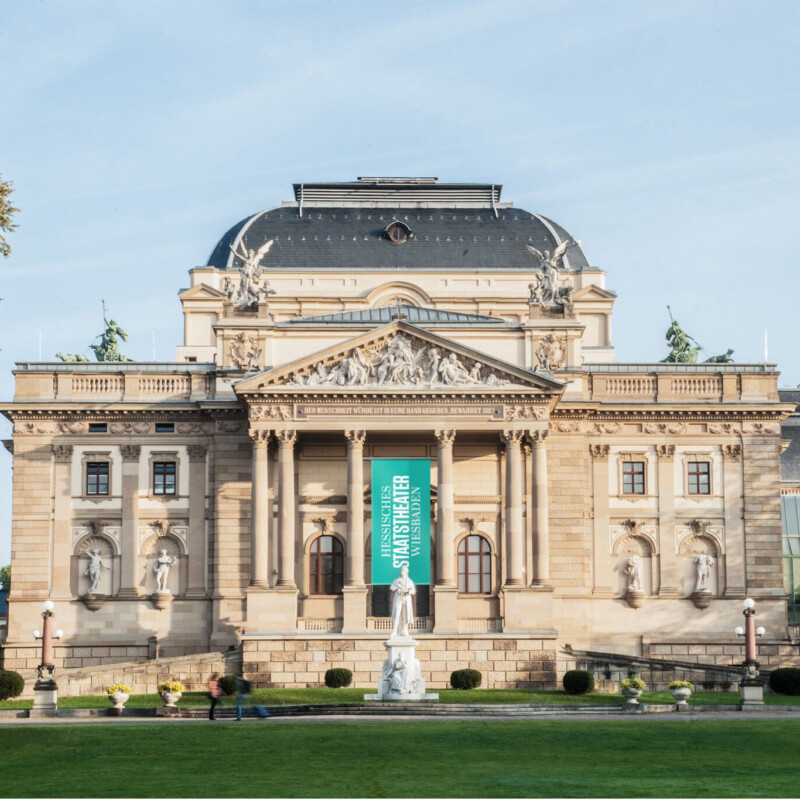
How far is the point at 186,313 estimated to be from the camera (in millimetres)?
93750

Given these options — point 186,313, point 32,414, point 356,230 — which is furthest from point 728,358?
point 32,414

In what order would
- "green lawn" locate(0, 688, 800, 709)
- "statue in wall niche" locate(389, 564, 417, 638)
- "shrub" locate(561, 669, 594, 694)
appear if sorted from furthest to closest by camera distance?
"shrub" locate(561, 669, 594, 694) → "statue in wall niche" locate(389, 564, 417, 638) → "green lawn" locate(0, 688, 800, 709)

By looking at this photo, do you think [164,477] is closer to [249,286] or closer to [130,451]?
[130,451]

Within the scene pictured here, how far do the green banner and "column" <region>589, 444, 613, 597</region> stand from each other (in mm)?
10061

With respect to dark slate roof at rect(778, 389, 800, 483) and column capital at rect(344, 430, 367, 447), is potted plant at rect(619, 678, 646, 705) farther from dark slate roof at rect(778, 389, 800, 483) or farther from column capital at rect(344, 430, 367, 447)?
dark slate roof at rect(778, 389, 800, 483)

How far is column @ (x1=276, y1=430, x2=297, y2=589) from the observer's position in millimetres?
77438

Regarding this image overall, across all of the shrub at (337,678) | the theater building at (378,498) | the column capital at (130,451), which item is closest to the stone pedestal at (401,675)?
the shrub at (337,678)

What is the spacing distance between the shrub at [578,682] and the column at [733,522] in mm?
Answer: 15183

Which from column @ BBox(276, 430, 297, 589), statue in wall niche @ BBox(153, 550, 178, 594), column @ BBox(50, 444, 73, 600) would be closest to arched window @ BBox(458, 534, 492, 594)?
column @ BBox(276, 430, 297, 589)

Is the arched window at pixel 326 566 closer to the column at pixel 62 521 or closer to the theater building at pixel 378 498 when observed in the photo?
the theater building at pixel 378 498

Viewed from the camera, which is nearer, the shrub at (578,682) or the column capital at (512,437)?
the shrub at (578,682)

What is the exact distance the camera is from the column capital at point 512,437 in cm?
7806

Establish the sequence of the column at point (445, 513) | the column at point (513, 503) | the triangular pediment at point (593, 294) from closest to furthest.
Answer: the column at point (445, 513)
the column at point (513, 503)
the triangular pediment at point (593, 294)

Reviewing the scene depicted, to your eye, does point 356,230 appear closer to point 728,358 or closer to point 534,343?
point 534,343
